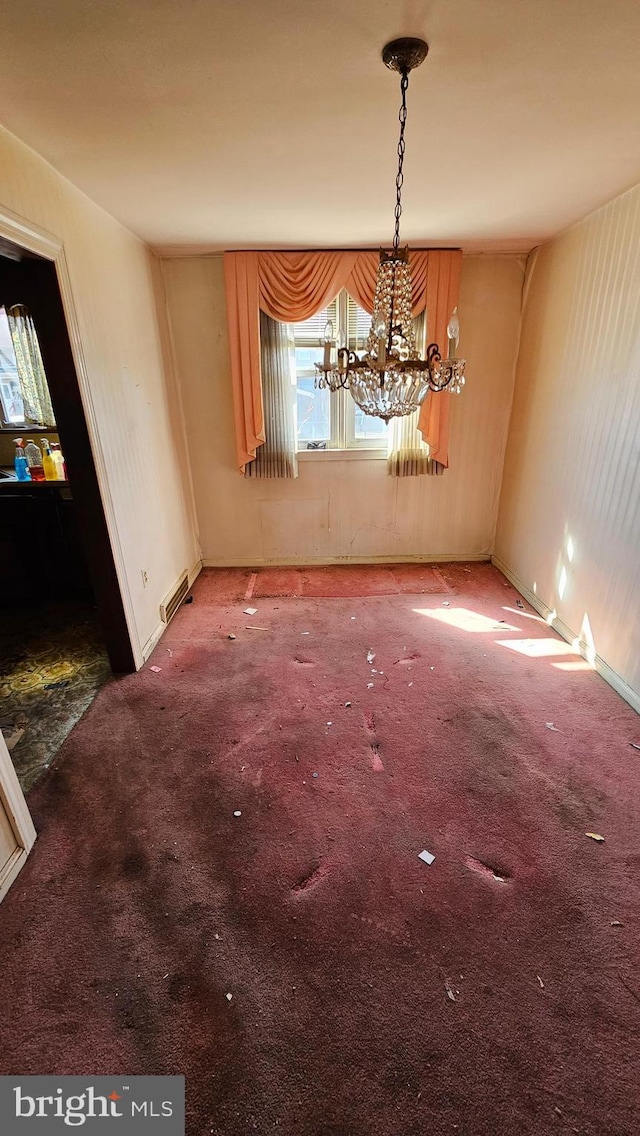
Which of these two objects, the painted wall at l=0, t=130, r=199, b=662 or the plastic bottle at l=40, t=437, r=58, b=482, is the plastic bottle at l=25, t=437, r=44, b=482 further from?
the painted wall at l=0, t=130, r=199, b=662

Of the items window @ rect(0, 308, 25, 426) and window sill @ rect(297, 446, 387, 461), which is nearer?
window @ rect(0, 308, 25, 426)

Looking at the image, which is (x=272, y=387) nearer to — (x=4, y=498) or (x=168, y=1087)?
(x=4, y=498)

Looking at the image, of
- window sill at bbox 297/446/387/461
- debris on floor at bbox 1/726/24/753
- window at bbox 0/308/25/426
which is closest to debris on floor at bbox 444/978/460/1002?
debris on floor at bbox 1/726/24/753

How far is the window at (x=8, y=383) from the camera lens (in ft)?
11.4

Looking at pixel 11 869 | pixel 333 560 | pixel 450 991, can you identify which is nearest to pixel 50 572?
pixel 333 560

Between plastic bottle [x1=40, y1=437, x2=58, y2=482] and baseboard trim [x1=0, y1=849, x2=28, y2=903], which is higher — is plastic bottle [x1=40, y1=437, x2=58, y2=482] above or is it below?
above

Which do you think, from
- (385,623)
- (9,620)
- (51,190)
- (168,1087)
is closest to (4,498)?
(9,620)

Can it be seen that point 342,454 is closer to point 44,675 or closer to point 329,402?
point 329,402

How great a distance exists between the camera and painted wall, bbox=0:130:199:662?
206 cm

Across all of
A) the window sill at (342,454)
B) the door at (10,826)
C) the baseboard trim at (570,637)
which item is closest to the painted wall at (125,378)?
the window sill at (342,454)

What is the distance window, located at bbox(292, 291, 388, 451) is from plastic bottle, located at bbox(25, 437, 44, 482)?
6.51ft

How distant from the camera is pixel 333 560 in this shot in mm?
4410

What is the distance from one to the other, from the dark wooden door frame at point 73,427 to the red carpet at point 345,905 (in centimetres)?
41

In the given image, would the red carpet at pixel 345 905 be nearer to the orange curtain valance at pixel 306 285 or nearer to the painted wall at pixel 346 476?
the painted wall at pixel 346 476
